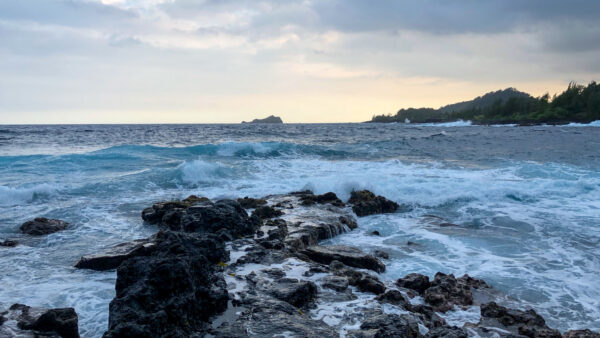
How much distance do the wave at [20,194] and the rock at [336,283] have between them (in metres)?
9.82

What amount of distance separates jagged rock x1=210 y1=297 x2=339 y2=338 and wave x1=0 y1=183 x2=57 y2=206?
9.82 m

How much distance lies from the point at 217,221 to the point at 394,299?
136 inches

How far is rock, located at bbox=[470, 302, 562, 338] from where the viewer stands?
4.11m

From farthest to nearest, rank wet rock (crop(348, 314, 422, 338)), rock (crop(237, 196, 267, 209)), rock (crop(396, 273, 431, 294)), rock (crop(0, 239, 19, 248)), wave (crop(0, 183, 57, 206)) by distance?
1. wave (crop(0, 183, 57, 206))
2. rock (crop(237, 196, 267, 209))
3. rock (crop(0, 239, 19, 248))
4. rock (crop(396, 273, 431, 294))
5. wet rock (crop(348, 314, 422, 338))

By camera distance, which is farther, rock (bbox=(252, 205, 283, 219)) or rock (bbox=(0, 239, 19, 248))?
rock (bbox=(252, 205, 283, 219))

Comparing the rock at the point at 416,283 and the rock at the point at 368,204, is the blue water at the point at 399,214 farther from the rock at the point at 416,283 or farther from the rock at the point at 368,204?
the rock at the point at 416,283

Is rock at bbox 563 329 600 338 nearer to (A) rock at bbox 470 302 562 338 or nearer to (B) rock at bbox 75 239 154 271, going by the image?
(A) rock at bbox 470 302 562 338

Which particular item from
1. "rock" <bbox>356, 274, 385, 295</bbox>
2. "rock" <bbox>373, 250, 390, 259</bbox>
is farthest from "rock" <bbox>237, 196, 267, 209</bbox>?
"rock" <bbox>356, 274, 385, 295</bbox>

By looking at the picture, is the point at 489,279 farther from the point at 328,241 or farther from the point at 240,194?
the point at 240,194

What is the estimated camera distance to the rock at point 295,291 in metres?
4.34

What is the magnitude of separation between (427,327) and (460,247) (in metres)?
3.94

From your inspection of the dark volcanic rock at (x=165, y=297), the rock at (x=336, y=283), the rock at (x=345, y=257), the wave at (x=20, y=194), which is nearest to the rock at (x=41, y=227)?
the wave at (x=20, y=194)

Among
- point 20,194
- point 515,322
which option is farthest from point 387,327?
point 20,194

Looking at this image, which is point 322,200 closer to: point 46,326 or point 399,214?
point 399,214
